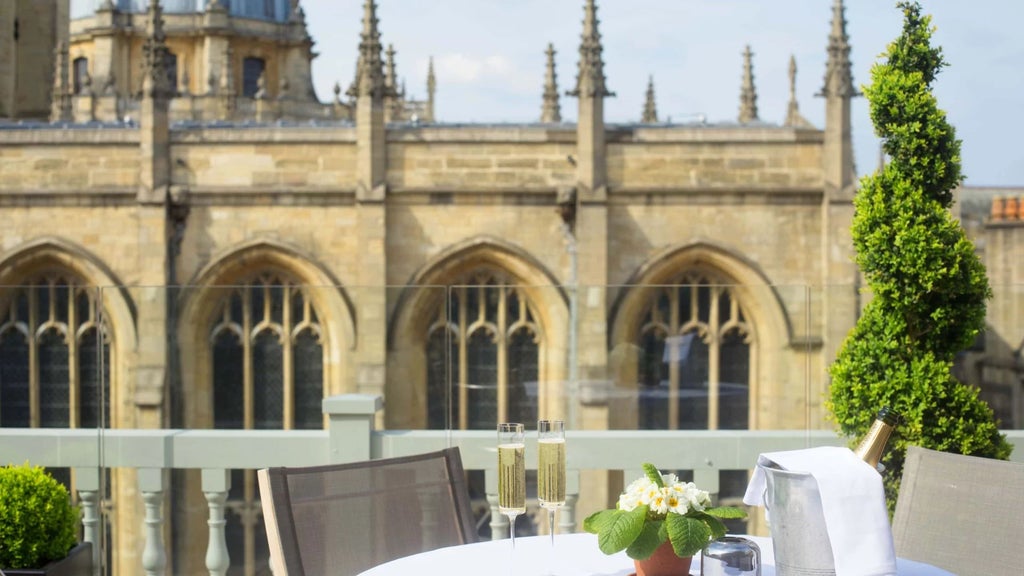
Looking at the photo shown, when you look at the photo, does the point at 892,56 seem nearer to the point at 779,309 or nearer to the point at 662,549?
the point at 779,309

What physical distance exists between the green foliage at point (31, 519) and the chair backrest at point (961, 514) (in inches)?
116

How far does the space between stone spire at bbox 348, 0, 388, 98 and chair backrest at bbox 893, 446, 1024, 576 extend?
1185 centimetres

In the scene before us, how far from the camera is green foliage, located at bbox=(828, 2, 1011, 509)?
517 centimetres

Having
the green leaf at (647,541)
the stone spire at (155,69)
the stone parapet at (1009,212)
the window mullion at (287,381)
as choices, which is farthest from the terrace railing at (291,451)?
the stone parapet at (1009,212)

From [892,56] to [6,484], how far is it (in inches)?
155

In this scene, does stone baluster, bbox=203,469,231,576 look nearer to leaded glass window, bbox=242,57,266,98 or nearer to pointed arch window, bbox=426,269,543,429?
pointed arch window, bbox=426,269,543,429

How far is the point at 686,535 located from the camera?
2666 millimetres

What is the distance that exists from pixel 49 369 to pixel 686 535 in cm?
459

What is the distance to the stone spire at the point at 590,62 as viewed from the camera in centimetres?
1491

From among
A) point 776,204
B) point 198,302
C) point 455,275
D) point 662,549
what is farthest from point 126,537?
point 776,204

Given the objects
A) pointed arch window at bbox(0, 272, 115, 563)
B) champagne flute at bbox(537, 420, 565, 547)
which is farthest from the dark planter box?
champagne flute at bbox(537, 420, 565, 547)

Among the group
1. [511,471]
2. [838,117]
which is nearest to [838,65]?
[838,117]

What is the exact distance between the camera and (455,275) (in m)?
15.0

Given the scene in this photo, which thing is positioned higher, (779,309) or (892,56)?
(892,56)
